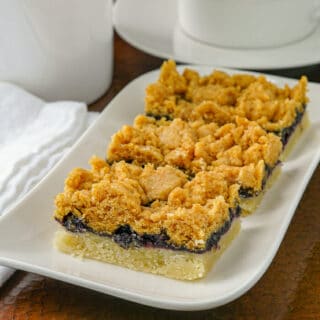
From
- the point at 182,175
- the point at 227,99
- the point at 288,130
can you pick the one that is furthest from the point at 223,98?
the point at 182,175

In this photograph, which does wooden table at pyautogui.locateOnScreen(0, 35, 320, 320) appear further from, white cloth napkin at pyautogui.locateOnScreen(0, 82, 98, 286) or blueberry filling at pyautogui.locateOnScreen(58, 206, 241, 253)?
white cloth napkin at pyautogui.locateOnScreen(0, 82, 98, 286)

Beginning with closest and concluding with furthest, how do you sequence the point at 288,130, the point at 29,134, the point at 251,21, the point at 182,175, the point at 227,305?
the point at 227,305 < the point at 182,175 < the point at 288,130 < the point at 29,134 < the point at 251,21

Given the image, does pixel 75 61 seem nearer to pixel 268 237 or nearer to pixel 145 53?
pixel 145 53

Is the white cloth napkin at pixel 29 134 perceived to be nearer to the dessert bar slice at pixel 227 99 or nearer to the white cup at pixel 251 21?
the dessert bar slice at pixel 227 99

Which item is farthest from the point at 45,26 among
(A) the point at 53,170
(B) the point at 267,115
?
(B) the point at 267,115

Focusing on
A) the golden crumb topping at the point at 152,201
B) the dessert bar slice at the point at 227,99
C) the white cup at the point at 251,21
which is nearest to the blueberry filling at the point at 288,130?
the dessert bar slice at the point at 227,99

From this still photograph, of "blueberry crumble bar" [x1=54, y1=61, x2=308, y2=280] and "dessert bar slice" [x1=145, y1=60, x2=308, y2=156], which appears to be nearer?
"blueberry crumble bar" [x1=54, y1=61, x2=308, y2=280]

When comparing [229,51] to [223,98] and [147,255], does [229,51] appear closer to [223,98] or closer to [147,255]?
[223,98]

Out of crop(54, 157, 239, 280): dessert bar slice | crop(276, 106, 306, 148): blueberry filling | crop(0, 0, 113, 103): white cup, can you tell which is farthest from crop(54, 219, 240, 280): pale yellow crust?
crop(0, 0, 113, 103): white cup
